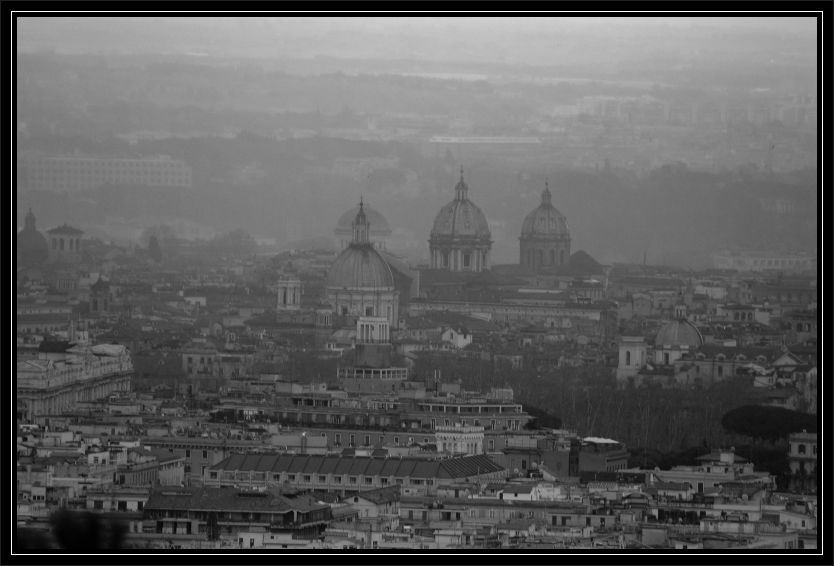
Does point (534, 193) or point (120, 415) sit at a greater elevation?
point (534, 193)

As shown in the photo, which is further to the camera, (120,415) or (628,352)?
(628,352)

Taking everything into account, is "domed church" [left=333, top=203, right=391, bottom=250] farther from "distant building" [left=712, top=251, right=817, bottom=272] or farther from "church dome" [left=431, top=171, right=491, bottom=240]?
"distant building" [left=712, top=251, right=817, bottom=272]

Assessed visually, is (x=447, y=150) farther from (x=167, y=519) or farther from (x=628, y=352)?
(x=167, y=519)

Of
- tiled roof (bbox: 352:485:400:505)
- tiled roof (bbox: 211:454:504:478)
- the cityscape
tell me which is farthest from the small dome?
tiled roof (bbox: 352:485:400:505)

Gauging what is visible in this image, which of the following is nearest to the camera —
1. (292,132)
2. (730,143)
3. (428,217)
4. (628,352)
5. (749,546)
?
(749,546)

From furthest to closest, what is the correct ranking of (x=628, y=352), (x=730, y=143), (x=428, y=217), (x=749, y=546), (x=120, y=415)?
(x=428, y=217), (x=730, y=143), (x=628, y=352), (x=120, y=415), (x=749, y=546)

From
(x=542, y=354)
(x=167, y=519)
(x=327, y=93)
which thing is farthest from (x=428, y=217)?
(x=167, y=519)

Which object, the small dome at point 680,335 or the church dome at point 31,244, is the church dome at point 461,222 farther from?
the small dome at point 680,335

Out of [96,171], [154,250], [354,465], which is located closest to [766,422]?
[354,465]
